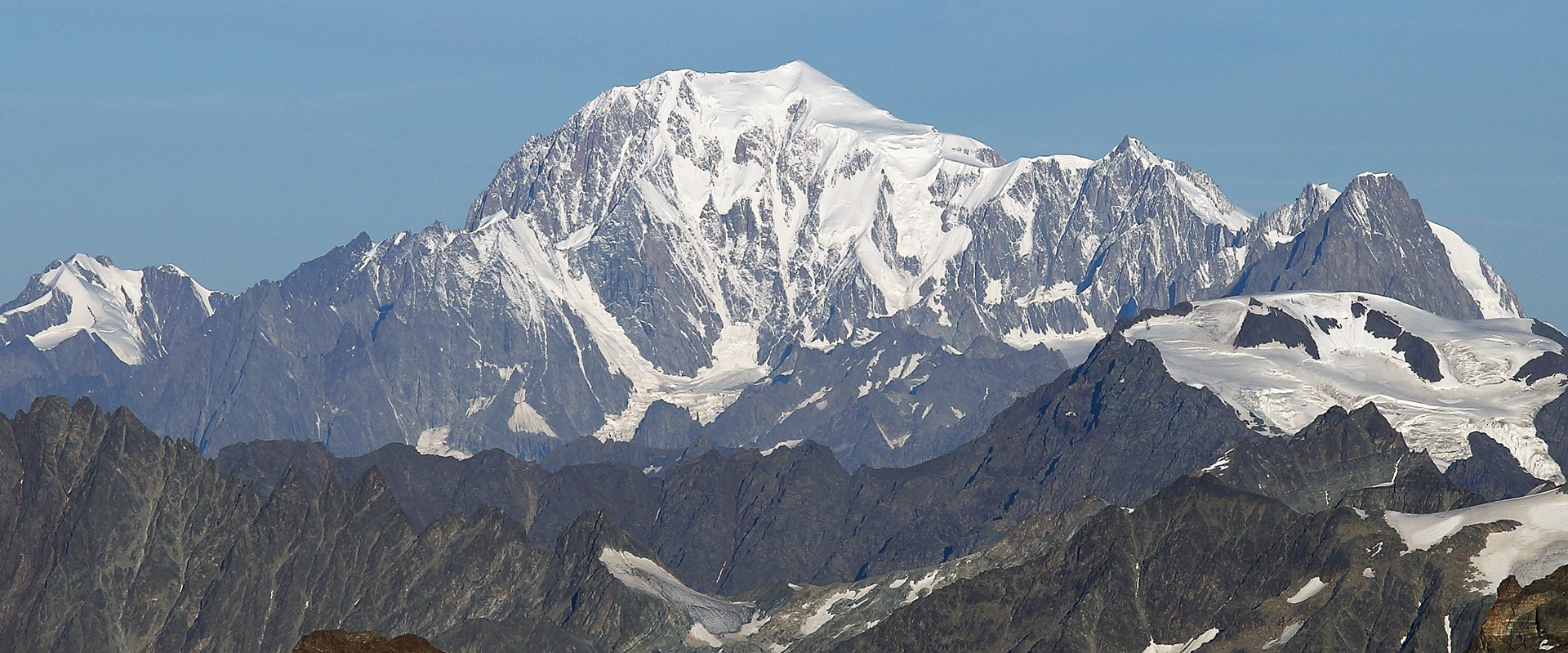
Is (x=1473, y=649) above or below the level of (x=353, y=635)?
below

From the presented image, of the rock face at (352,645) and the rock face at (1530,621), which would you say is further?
the rock face at (1530,621)

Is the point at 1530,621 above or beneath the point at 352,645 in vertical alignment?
beneath

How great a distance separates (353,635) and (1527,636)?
41444mm

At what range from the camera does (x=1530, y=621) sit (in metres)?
89.5

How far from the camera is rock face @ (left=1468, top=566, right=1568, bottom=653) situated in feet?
293

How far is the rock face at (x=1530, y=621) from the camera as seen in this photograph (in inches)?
3514

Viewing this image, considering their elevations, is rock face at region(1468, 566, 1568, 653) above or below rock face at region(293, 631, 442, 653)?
below

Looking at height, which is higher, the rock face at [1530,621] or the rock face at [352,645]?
the rock face at [352,645]

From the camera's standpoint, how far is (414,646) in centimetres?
8812

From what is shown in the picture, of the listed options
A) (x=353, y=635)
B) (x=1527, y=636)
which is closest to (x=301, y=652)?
(x=353, y=635)

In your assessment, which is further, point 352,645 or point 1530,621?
point 1530,621

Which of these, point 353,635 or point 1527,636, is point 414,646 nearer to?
point 353,635

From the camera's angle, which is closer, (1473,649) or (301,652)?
(301,652)

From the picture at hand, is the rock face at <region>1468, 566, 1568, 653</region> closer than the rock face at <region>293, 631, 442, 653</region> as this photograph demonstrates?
No
